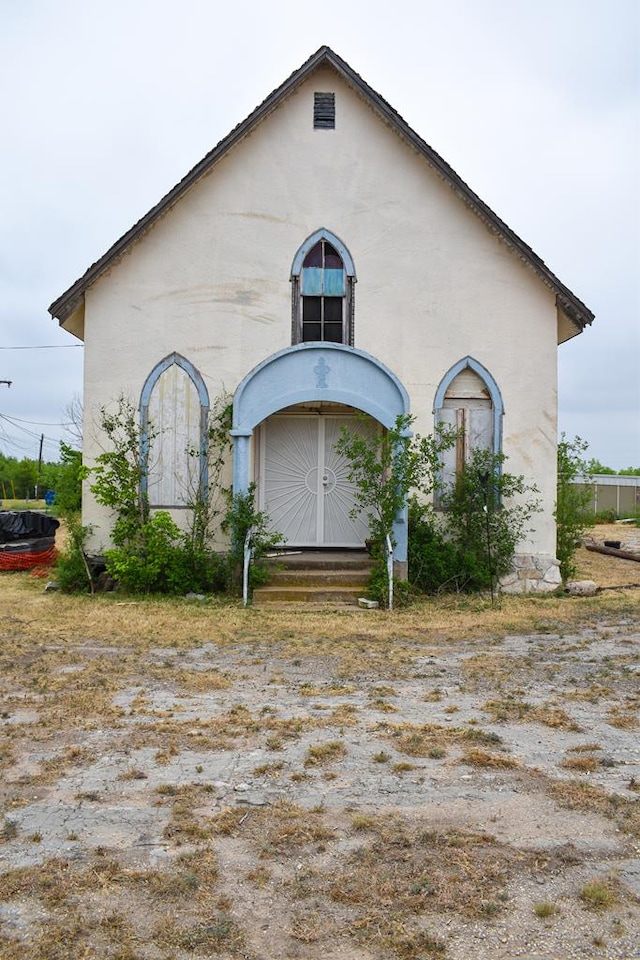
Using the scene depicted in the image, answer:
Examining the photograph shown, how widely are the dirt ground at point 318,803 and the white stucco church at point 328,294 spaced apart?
222 inches

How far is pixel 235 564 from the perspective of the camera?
13.0m

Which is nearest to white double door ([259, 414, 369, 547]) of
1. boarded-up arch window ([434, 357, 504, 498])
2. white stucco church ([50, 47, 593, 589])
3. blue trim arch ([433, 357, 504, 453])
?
white stucco church ([50, 47, 593, 589])

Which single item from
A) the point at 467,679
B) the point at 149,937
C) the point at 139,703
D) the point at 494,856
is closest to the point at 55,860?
the point at 149,937

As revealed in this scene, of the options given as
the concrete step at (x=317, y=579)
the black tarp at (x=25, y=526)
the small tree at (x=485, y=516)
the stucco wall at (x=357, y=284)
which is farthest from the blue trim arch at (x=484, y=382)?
the black tarp at (x=25, y=526)

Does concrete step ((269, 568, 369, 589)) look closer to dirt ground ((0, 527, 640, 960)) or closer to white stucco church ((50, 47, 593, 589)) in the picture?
white stucco church ((50, 47, 593, 589))

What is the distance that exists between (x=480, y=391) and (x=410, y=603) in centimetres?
397

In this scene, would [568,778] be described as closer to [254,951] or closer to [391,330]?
[254,951]

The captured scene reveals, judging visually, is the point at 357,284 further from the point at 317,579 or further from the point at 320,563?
the point at 317,579

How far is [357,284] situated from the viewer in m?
14.0

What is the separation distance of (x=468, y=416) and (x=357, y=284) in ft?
9.53

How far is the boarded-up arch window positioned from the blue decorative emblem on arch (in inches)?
101

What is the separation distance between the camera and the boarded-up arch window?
1413cm

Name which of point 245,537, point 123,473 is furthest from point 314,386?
point 123,473

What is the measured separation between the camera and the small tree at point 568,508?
1477cm
